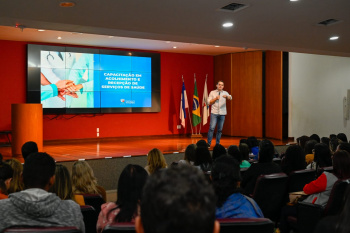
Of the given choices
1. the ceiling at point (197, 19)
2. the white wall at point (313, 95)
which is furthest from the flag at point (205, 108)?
the ceiling at point (197, 19)

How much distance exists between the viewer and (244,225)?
164 cm

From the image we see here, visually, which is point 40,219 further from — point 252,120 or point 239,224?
point 252,120

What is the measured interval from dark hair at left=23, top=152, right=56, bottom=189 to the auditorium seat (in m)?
1.87

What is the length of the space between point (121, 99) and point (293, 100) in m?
5.00

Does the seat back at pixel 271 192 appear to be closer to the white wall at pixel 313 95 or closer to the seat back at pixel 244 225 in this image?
the seat back at pixel 244 225

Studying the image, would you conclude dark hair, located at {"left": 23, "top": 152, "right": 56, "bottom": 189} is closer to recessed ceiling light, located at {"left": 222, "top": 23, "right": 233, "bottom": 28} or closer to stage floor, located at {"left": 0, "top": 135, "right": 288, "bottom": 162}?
recessed ceiling light, located at {"left": 222, "top": 23, "right": 233, "bottom": 28}

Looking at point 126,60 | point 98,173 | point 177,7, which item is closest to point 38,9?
point 177,7

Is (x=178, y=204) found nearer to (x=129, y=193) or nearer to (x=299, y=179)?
(x=129, y=193)

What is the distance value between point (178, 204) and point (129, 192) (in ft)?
4.59

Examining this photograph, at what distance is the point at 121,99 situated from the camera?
11812 mm

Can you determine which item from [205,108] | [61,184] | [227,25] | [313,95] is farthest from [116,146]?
[61,184]

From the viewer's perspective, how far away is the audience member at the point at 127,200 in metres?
2.11

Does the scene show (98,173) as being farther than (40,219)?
Yes

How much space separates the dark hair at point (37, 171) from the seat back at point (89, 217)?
15.8 inches
